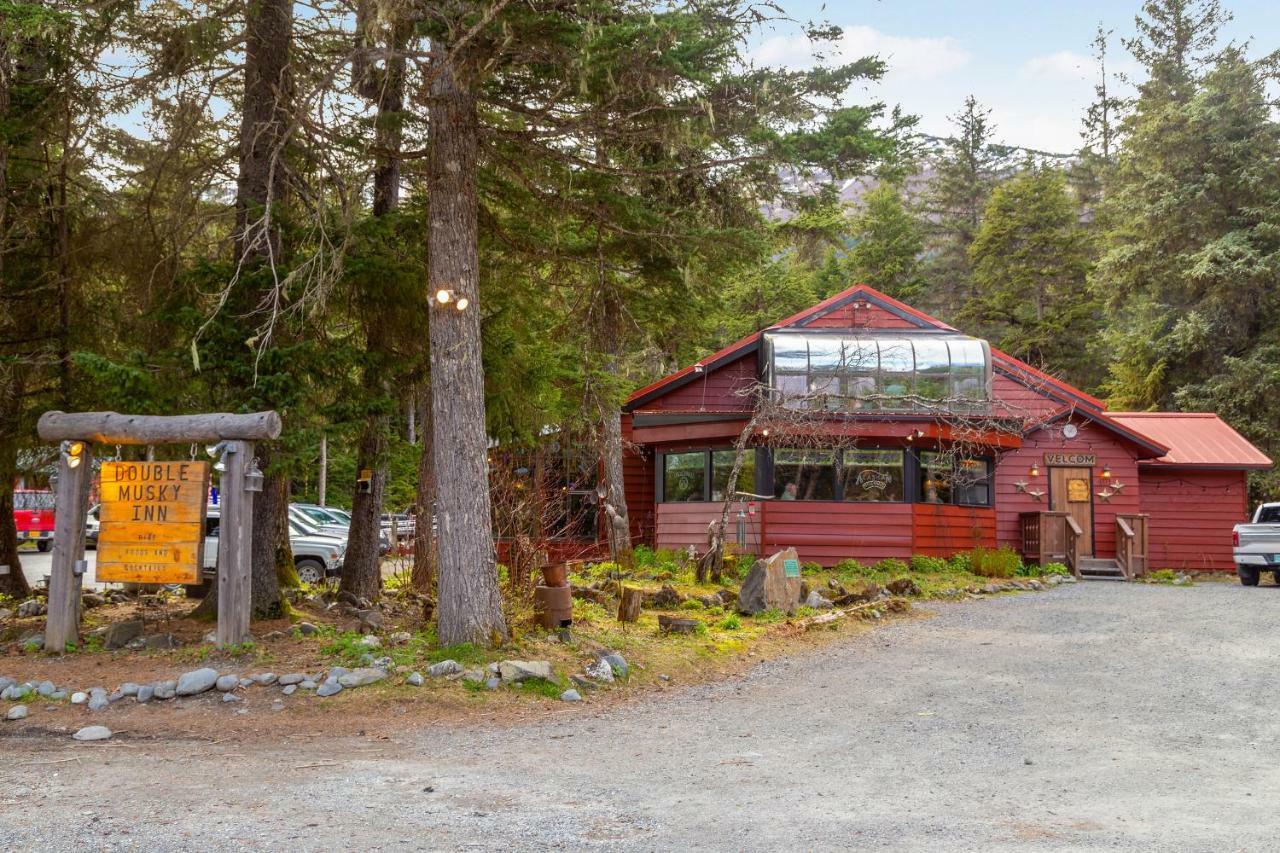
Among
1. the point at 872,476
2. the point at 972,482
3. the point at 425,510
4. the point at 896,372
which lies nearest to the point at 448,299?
the point at 425,510

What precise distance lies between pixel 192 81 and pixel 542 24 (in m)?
5.28

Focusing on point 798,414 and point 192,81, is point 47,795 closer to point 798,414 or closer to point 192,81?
Result: point 192,81

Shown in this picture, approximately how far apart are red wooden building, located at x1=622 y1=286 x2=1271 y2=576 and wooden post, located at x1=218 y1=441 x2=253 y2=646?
1023 cm

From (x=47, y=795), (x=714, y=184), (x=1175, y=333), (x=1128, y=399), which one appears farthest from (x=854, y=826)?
(x=1128, y=399)

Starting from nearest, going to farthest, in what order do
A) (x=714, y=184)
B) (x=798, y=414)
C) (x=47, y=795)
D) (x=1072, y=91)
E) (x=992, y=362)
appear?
(x=47, y=795)
(x=714, y=184)
(x=798, y=414)
(x=992, y=362)
(x=1072, y=91)

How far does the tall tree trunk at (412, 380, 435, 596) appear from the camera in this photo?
37.6 feet

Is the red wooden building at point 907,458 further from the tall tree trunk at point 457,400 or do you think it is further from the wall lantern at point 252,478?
the wall lantern at point 252,478

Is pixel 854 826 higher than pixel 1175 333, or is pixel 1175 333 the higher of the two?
pixel 1175 333

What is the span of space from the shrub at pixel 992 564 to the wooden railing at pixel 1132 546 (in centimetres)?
301

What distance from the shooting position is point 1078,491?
21.8m

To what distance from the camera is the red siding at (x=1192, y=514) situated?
887 inches

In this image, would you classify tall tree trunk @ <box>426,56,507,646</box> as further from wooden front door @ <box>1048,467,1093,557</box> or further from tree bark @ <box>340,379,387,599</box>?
wooden front door @ <box>1048,467,1093,557</box>

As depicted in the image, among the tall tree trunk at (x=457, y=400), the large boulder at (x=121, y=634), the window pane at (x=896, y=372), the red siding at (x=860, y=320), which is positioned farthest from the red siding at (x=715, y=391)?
the large boulder at (x=121, y=634)

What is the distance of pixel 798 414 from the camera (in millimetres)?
18344
